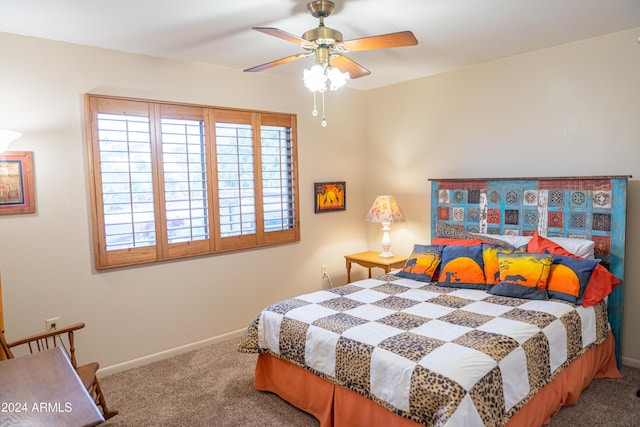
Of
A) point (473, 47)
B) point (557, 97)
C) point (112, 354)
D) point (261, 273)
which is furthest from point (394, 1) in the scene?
point (112, 354)

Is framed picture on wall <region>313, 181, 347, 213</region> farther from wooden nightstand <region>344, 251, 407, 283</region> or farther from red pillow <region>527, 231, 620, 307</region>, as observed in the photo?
red pillow <region>527, 231, 620, 307</region>

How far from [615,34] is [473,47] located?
0.97 meters

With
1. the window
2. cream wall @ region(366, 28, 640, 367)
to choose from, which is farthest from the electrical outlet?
cream wall @ region(366, 28, 640, 367)

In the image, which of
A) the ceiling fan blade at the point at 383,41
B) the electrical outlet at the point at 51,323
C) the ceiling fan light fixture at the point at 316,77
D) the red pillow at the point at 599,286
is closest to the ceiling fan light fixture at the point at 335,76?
the ceiling fan light fixture at the point at 316,77

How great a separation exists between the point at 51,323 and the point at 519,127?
3.99m

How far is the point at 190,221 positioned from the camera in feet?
11.7

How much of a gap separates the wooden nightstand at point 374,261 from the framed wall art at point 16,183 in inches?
113

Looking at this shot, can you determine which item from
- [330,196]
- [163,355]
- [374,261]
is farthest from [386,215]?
[163,355]

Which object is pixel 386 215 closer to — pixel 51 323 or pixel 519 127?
pixel 519 127

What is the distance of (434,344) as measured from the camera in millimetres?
2121

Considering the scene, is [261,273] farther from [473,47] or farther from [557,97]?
[557,97]

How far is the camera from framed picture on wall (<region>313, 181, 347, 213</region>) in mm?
4449

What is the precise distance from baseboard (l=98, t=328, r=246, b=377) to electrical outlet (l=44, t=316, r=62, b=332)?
487 mm

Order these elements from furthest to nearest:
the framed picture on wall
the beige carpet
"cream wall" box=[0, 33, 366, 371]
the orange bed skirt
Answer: the framed picture on wall → "cream wall" box=[0, 33, 366, 371] → the beige carpet → the orange bed skirt
